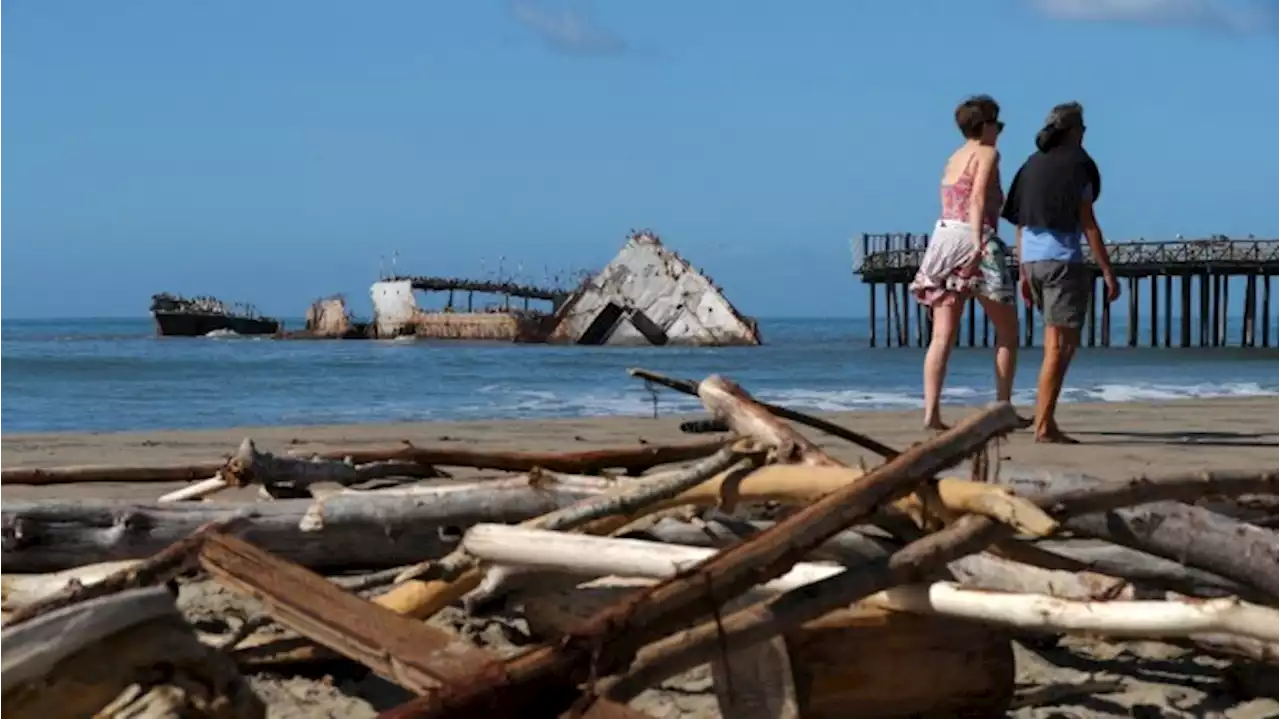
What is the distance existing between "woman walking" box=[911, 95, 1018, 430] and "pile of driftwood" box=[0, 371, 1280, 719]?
149 inches

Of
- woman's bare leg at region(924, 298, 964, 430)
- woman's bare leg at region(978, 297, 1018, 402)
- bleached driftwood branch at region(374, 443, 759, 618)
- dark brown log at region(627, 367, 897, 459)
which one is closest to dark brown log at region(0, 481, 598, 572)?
bleached driftwood branch at region(374, 443, 759, 618)

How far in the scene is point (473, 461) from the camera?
153 inches

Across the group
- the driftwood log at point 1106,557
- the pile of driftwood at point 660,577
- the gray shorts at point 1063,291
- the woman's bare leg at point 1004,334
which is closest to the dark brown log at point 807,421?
the pile of driftwood at point 660,577

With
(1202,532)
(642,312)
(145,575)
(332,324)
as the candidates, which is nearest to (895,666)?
(1202,532)

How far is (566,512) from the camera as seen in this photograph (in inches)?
116

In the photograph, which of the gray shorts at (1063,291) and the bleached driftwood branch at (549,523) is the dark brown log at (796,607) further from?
the gray shorts at (1063,291)

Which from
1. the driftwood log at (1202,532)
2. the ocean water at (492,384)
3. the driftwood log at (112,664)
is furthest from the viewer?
the ocean water at (492,384)

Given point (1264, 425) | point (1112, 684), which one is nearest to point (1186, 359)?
point (1264, 425)

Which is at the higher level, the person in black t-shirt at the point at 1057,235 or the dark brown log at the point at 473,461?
the person in black t-shirt at the point at 1057,235

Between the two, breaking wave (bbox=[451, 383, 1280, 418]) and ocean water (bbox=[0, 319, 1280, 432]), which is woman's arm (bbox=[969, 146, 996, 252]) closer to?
breaking wave (bbox=[451, 383, 1280, 418])

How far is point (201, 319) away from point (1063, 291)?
6735 centimetres

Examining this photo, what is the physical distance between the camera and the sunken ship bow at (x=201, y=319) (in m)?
70.4

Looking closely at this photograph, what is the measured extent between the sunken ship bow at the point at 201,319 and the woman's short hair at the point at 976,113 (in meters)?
65.6

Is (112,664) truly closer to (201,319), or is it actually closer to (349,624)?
(349,624)
